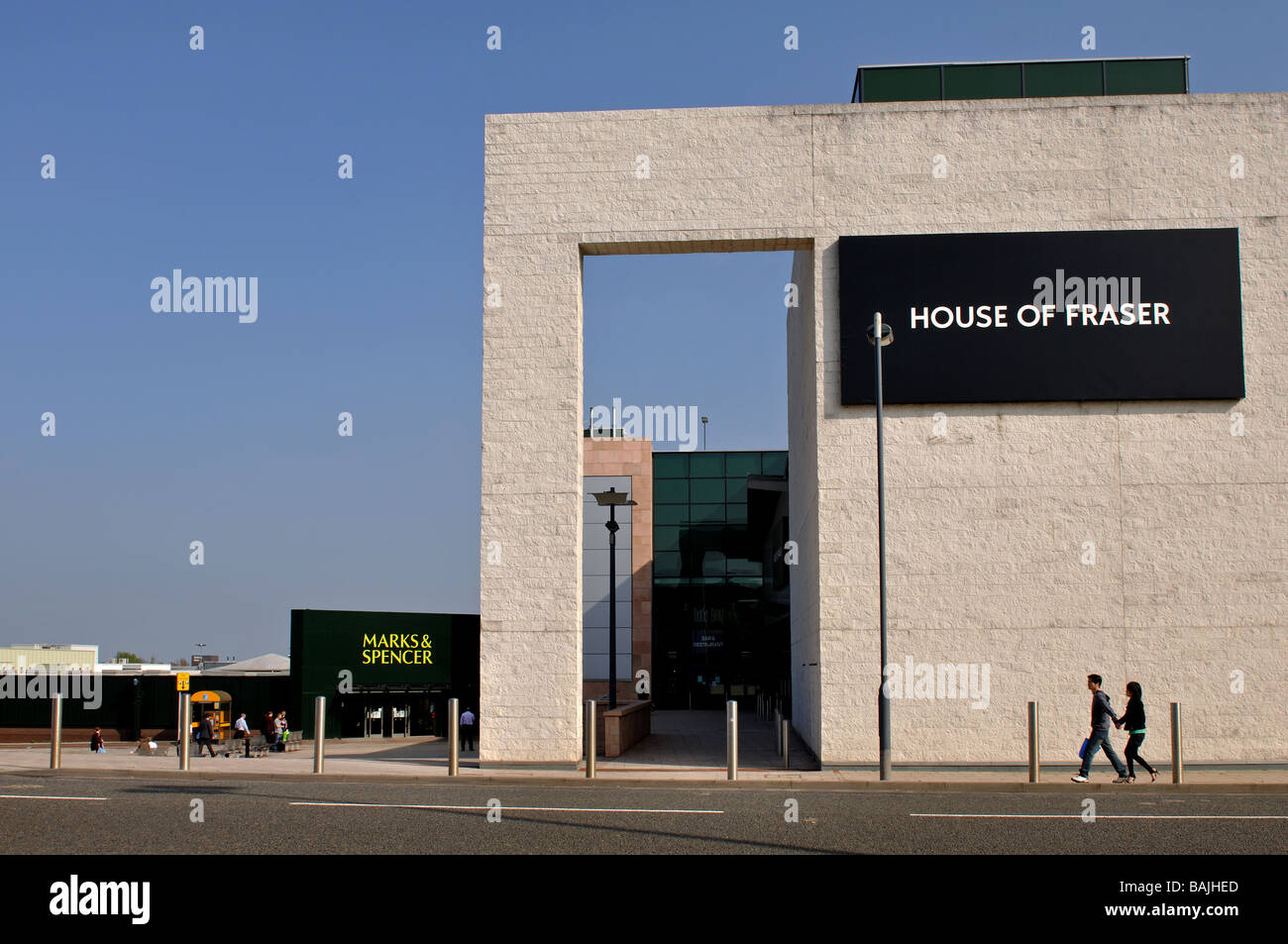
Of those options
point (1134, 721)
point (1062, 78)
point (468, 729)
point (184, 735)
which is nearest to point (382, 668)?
point (468, 729)

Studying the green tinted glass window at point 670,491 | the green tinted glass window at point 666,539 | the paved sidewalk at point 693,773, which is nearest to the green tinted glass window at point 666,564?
the green tinted glass window at point 666,539

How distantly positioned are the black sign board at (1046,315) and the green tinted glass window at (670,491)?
Answer: 31.4 meters

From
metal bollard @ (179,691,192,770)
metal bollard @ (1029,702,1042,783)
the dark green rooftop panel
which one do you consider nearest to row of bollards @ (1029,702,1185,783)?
metal bollard @ (1029,702,1042,783)

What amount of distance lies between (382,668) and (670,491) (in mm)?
19972

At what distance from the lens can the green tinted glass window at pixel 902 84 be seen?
22.7 meters

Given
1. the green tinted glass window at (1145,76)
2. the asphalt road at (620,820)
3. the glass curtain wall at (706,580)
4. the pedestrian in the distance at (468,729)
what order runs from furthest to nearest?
the glass curtain wall at (706,580), the pedestrian in the distance at (468,729), the green tinted glass window at (1145,76), the asphalt road at (620,820)

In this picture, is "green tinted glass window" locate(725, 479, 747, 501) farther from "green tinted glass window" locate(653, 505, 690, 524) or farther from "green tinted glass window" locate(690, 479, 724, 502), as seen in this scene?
"green tinted glass window" locate(653, 505, 690, 524)

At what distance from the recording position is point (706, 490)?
51.7 meters

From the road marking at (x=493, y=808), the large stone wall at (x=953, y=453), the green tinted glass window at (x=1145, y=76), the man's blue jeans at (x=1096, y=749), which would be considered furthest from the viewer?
the green tinted glass window at (x=1145, y=76)

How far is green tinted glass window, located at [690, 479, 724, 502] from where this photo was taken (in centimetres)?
5166

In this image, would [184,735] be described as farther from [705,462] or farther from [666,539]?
[705,462]

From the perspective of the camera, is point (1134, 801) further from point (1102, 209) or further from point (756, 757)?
point (1102, 209)

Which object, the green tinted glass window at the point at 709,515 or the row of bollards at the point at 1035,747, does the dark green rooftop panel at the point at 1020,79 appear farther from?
the green tinted glass window at the point at 709,515
